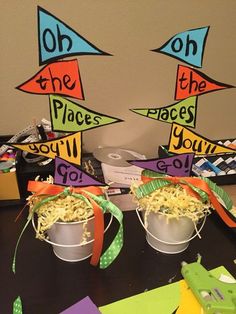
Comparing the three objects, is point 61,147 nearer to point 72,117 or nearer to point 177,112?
point 72,117

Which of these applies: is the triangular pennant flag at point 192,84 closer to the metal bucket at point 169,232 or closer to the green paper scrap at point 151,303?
the metal bucket at point 169,232

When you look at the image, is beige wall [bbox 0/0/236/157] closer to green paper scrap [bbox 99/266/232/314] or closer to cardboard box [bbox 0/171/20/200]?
cardboard box [bbox 0/171/20/200]

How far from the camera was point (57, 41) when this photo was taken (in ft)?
1.83

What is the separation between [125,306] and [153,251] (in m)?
0.14

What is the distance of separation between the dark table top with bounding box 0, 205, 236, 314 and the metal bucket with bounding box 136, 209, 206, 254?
2 cm

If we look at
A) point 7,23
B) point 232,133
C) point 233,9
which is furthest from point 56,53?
point 232,133

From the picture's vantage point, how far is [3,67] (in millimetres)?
848

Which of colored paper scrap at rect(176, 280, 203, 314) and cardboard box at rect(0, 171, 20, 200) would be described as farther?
cardboard box at rect(0, 171, 20, 200)

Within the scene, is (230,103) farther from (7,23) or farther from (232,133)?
(7,23)

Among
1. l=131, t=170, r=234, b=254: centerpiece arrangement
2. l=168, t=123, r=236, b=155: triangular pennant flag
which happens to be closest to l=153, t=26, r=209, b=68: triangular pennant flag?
l=168, t=123, r=236, b=155: triangular pennant flag

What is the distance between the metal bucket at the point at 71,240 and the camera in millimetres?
553

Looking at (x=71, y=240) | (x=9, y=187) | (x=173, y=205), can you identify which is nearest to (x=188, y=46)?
(x=173, y=205)

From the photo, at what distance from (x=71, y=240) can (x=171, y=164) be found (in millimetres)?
243

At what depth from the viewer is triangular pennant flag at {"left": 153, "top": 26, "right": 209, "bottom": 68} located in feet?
1.92
